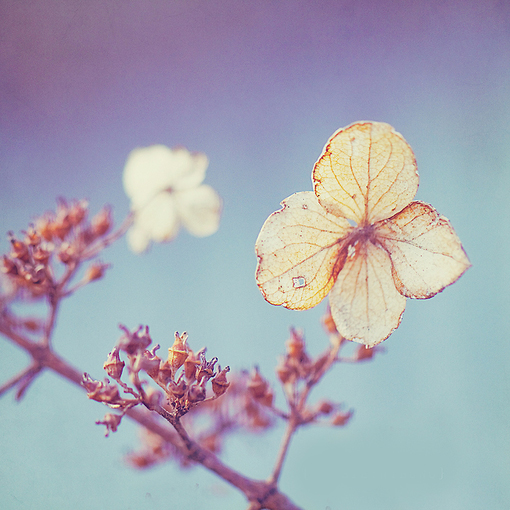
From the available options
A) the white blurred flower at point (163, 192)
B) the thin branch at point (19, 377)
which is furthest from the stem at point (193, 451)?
the white blurred flower at point (163, 192)

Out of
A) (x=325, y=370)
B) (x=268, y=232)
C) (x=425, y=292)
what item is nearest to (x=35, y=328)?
(x=325, y=370)

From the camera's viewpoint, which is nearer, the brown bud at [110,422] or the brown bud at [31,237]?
the brown bud at [110,422]

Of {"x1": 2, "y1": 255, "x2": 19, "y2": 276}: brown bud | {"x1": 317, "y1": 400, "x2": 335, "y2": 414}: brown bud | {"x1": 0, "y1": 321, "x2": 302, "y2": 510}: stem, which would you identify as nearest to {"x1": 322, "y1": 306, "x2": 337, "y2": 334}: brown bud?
{"x1": 317, "y1": 400, "x2": 335, "y2": 414}: brown bud

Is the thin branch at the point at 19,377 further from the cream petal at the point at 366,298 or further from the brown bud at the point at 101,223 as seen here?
the cream petal at the point at 366,298

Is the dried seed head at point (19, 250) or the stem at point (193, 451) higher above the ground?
the dried seed head at point (19, 250)

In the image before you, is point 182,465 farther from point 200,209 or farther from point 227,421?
point 200,209

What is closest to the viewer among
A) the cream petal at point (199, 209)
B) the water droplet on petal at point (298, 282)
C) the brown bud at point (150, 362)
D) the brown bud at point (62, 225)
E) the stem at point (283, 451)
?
the brown bud at point (150, 362)

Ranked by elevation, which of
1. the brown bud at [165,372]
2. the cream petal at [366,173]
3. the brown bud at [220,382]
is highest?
the cream petal at [366,173]

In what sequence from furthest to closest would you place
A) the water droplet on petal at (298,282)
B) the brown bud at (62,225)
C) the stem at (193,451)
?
the brown bud at (62,225) → the stem at (193,451) → the water droplet on petal at (298,282)
